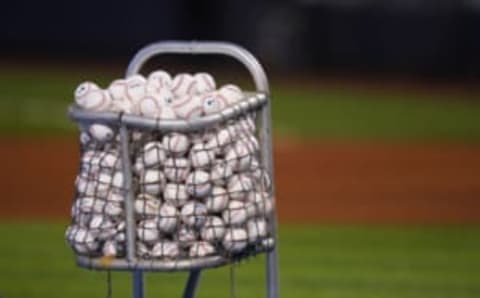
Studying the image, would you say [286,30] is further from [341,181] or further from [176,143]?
[176,143]

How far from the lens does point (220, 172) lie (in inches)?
201

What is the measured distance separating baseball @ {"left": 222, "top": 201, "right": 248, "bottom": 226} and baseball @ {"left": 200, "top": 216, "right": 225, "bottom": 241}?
33 millimetres

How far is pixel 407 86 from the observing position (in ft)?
84.1

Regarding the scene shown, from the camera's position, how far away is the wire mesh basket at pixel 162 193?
16.6 ft

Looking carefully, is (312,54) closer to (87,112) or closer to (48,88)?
(48,88)

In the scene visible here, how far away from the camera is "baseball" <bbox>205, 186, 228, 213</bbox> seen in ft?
16.7

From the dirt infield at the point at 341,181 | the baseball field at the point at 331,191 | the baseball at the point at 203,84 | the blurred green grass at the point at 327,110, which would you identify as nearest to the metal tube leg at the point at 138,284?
A: the baseball at the point at 203,84

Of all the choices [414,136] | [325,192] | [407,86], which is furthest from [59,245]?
[407,86]

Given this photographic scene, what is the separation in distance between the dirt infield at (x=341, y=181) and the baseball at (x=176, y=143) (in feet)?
24.7

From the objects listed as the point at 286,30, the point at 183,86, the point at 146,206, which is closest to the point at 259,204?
the point at 146,206

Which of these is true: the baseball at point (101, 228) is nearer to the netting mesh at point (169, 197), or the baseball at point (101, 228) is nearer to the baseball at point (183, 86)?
the netting mesh at point (169, 197)

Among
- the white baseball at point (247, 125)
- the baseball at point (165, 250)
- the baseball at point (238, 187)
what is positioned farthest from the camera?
the white baseball at point (247, 125)

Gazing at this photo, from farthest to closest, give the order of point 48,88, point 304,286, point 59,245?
point 48,88 < point 59,245 < point 304,286

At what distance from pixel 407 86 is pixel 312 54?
66.6 inches
